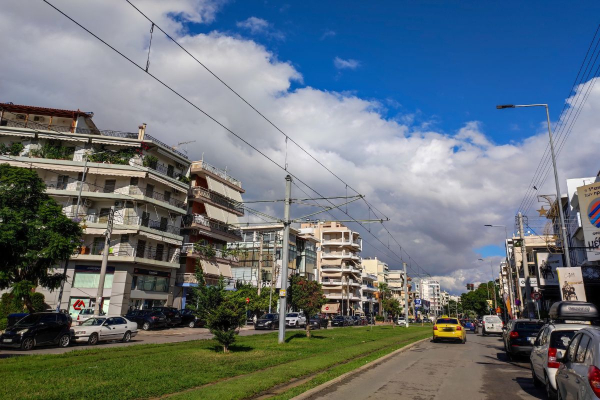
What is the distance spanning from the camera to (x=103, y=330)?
853 inches

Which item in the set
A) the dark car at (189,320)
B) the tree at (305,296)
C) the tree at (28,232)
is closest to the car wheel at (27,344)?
the tree at (28,232)

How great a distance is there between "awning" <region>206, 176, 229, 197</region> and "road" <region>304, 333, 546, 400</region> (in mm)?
35602

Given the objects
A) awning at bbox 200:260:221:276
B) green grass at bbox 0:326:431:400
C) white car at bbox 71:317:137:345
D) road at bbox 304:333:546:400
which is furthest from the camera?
awning at bbox 200:260:221:276

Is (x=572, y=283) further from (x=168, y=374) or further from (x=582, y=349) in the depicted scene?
(x=168, y=374)

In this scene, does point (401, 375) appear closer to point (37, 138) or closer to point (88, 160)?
point (88, 160)

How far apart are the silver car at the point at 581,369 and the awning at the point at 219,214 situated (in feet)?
139

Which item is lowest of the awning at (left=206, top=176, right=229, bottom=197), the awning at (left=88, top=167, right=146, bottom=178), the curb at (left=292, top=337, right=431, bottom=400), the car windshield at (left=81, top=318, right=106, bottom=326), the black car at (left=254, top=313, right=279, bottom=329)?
the curb at (left=292, top=337, right=431, bottom=400)

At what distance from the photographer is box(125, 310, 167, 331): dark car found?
106 ft

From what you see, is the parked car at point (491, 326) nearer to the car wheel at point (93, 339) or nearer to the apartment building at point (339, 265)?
A: the car wheel at point (93, 339)

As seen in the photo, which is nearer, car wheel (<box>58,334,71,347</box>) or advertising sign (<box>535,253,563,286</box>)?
car wheel (<box>58,334,71,347</box>)

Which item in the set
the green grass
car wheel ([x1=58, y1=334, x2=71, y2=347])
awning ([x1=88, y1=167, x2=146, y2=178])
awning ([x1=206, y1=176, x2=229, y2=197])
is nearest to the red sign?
car wheel ([x1=58, y1=334, x2=71, y2=347])

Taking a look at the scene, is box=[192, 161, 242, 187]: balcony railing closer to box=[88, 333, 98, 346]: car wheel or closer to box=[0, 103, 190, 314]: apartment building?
box=[0, 103, 190, 314]: apartment building

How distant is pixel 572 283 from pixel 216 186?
3664cm

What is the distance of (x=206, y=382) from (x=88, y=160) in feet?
114
